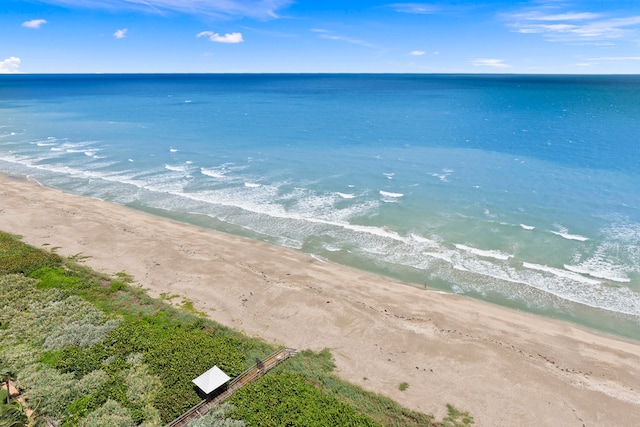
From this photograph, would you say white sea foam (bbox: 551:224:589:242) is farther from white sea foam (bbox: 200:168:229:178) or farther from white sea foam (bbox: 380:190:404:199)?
white sea foam (bbox: 200:168:229:178)

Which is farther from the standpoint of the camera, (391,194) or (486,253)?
(391,194)

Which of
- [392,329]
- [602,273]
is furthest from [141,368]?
[602,273]

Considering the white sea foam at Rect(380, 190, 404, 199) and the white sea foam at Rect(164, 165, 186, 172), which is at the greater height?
the white sea foam at Rect(164, 165, 186, 172)

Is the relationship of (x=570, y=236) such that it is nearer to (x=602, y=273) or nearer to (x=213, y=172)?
(x=602, y=273)

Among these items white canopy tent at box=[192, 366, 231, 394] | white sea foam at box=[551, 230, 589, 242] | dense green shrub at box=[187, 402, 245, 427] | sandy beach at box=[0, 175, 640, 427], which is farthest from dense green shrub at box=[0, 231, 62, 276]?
white sea foam at box=[551, 230, 589, 242]

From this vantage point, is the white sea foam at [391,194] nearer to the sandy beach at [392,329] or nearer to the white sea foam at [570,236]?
the sandy beach at [392,329]

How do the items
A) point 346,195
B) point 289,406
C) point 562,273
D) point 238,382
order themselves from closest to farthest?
point 289,406, point 238,382, point 562,273, point 346,195

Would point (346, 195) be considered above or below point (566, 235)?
above
